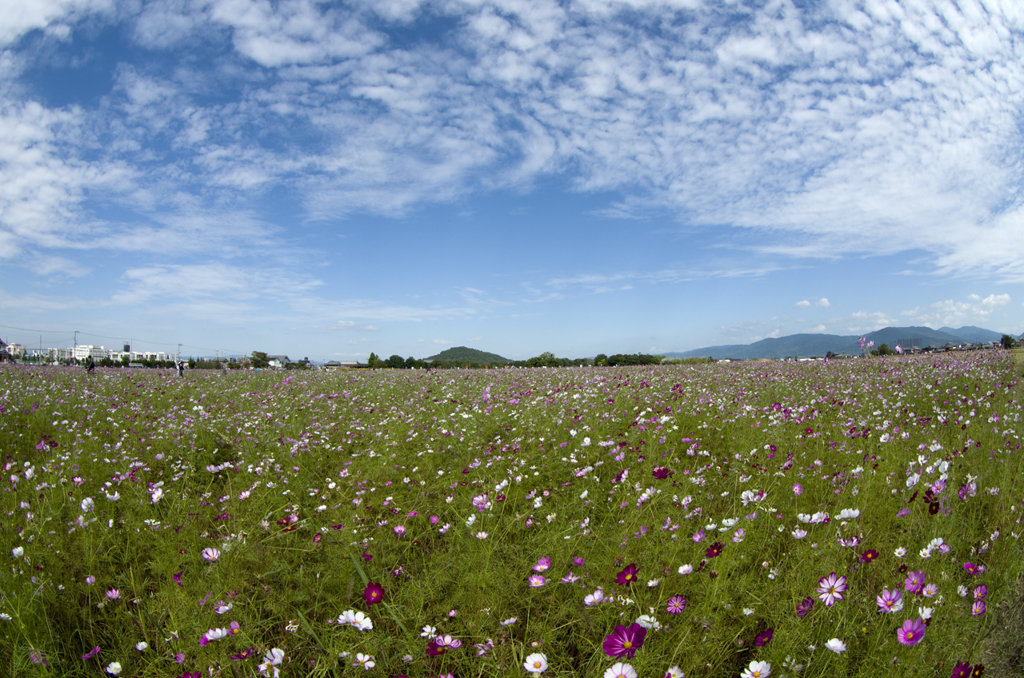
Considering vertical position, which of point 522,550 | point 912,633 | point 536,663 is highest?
point 912,633

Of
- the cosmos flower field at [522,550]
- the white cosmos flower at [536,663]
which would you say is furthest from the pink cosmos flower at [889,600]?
the white cosmos flower at [536,663]

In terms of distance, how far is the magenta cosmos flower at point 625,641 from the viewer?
160cm

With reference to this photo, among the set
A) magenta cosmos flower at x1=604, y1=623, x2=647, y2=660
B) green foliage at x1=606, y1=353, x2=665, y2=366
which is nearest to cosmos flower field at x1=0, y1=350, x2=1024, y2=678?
magenta cosmos flower at x1=604, y1=623, x2=647, y2=660

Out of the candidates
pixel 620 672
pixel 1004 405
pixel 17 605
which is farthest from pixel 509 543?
pixel 1004 405

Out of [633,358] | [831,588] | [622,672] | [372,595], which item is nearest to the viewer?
[622,672]

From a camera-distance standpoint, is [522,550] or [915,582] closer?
[915,582]

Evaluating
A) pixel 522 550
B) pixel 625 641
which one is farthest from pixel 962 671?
pixel 522 550

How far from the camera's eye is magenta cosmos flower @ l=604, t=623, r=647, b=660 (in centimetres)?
160

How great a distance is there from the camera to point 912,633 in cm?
169

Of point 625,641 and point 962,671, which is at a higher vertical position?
point 625,641

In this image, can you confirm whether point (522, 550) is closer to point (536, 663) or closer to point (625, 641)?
point (536, 663)

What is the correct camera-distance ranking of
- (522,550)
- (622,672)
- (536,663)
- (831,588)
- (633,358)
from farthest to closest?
1. (633,358)
2. (522,550)
3. (831,588)
4. (536,663)
5. (622,672)

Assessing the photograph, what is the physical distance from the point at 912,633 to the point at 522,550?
77.5 inches

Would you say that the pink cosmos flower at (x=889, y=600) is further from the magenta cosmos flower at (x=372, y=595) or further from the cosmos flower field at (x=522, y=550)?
the magenta cosmos flower at (x=372, y=595)
